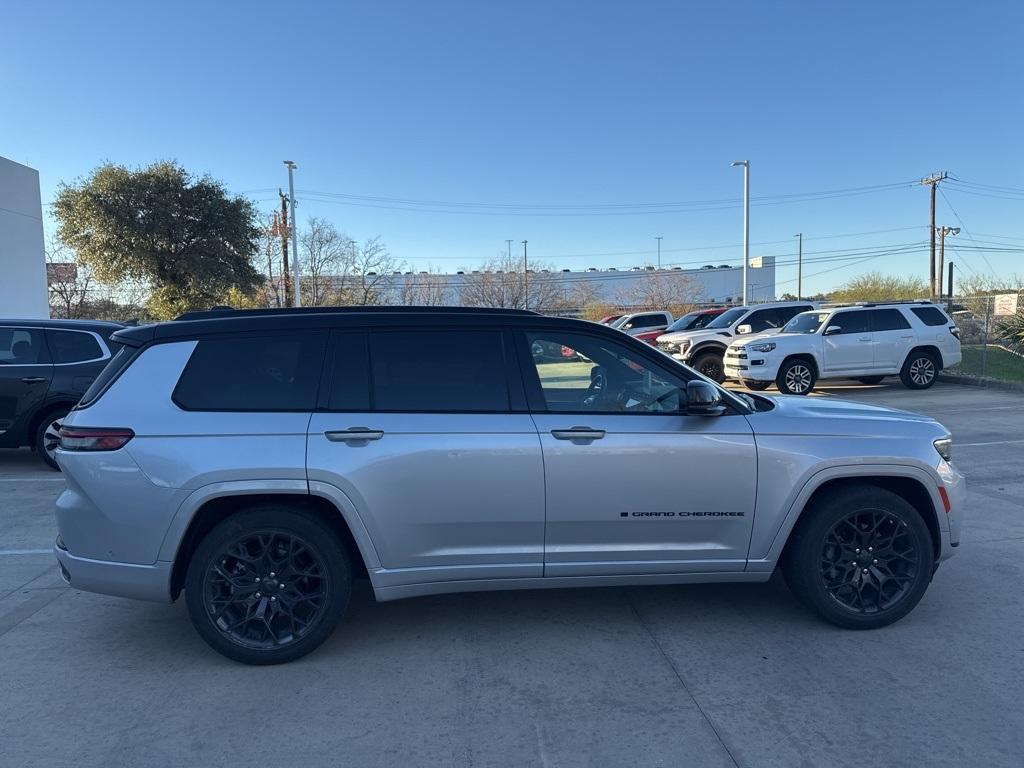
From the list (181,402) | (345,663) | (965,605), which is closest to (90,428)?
(181,402)

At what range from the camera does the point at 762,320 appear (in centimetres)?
1744

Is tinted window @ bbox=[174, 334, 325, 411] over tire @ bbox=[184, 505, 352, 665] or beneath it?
over

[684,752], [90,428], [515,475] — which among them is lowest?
[684,752]

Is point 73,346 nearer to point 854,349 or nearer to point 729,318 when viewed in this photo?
point 854,349

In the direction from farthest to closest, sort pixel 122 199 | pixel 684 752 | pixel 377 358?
pixel 122 199 < pixel 377 358 < pixel 684 752

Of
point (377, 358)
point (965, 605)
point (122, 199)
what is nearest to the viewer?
point (377, 358)

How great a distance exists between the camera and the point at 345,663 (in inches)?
145

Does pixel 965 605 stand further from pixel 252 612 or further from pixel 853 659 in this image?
pixel 252 612

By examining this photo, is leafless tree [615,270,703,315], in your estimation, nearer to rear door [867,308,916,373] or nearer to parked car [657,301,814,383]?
parked car [657,301,814,383]

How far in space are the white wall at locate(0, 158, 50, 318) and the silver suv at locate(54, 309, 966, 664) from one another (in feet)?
72.6

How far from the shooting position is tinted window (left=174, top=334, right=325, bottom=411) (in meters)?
3.65

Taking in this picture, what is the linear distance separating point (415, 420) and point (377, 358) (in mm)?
431

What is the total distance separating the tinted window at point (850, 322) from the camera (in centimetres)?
1465

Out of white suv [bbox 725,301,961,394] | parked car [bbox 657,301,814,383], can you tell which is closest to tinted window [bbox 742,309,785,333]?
parked car [bbox 657,301,814,383]
